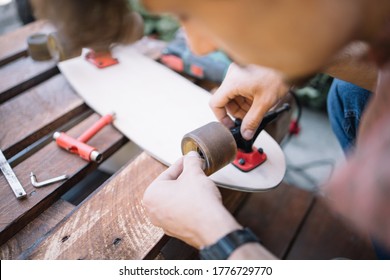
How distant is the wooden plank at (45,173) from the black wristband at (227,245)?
46 cm

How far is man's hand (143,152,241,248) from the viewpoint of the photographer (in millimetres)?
750

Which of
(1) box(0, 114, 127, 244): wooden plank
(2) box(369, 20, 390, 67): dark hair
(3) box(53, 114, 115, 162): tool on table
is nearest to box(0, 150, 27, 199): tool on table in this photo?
(1) box(0, 114, 127, 244): wooden plank

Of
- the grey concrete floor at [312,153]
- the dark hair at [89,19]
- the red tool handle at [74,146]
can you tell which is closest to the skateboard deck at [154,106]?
the red tool handle at [74,146]

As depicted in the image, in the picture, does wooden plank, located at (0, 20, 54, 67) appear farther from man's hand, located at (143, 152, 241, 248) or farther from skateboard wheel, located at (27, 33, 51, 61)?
man's hand, located at (143, 152, 241, 248)

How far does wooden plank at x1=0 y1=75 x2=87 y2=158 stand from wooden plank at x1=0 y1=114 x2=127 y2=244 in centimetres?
8

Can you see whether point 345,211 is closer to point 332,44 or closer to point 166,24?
point 332,44

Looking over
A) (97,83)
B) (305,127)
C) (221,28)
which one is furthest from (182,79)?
(305,127)

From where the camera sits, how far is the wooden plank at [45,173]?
2.88 feet

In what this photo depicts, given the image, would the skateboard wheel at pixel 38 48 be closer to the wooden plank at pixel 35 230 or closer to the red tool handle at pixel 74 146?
the red tool handle at pixel 74 146

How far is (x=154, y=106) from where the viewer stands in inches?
48.0

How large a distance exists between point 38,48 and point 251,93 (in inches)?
35.7

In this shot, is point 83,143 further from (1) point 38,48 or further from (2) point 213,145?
(1) point 38,48

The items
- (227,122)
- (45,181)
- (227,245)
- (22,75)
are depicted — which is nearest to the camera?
(227,245)

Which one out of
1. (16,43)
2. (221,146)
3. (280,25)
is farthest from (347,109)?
(16,43)
